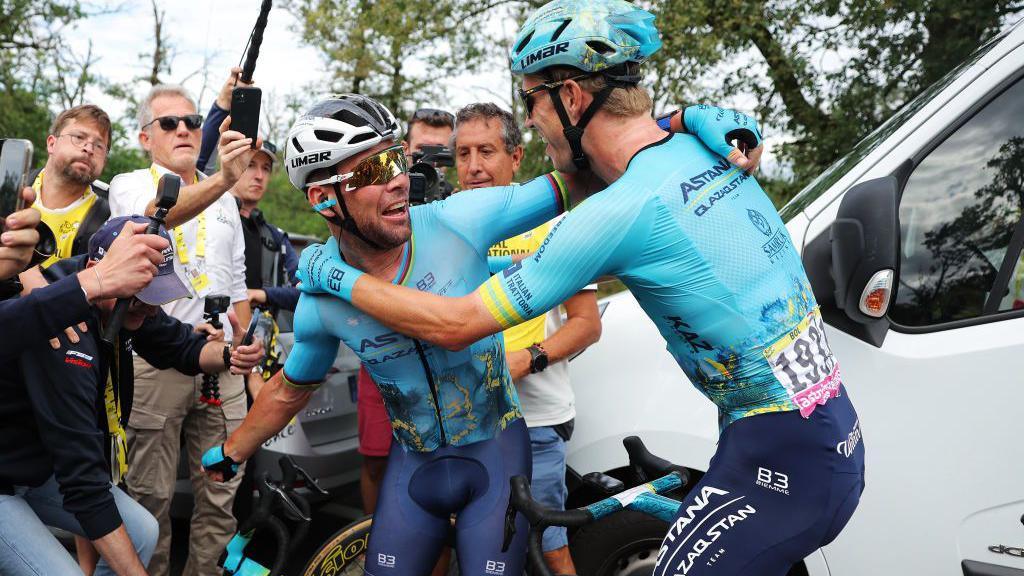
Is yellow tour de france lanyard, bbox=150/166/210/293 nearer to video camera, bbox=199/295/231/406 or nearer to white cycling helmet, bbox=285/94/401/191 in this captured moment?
video camera, bbox=199/295/231/406

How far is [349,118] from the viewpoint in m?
2.48

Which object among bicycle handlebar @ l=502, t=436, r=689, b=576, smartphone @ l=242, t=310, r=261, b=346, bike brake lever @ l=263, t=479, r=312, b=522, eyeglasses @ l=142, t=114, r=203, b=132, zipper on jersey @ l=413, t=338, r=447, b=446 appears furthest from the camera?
eyeglasses @ l=142, t=114, r=203, b=132

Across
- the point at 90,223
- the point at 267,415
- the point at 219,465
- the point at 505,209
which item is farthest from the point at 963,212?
the point at 90,223

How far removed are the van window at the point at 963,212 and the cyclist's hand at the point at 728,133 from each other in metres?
0.87

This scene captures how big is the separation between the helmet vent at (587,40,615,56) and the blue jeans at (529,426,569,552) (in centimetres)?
163

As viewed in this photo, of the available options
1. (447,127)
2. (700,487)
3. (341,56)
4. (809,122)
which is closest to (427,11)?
(341,56)

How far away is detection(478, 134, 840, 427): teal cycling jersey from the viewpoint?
1.90 m

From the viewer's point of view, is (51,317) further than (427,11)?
No

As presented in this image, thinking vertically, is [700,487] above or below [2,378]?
below

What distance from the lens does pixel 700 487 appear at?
2057 mm

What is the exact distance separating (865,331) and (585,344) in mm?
1122

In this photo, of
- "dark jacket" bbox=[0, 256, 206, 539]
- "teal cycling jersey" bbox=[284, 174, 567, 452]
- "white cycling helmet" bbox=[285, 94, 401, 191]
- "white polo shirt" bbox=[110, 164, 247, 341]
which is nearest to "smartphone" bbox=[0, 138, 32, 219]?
"dark jacket" bbox=[0, 256, 206, 539]

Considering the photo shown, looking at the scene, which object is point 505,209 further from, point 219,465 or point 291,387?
point 219,465

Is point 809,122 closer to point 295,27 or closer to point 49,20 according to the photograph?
point 295,27
